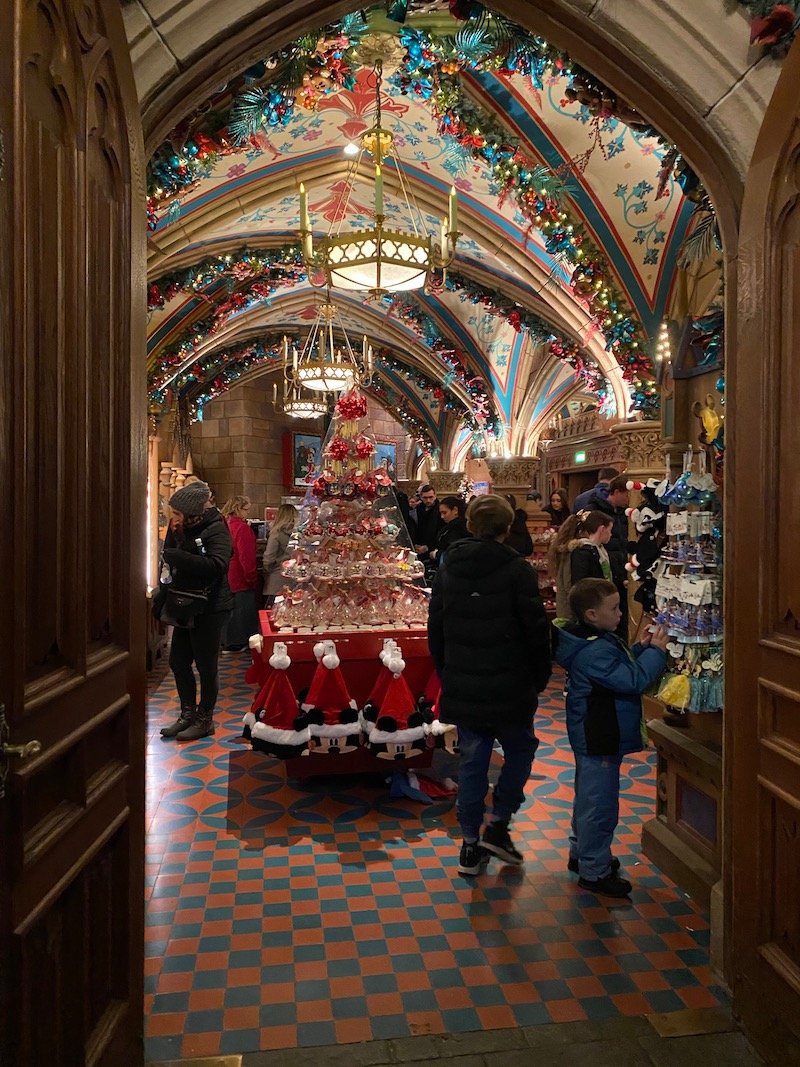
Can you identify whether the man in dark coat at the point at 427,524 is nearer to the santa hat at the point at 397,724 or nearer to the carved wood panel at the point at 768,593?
→ the santa hat at the point at 397,724

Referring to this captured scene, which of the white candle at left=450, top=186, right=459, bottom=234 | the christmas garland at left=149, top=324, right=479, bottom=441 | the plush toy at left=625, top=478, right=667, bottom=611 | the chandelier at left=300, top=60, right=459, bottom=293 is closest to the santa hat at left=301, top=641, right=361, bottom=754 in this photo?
the plush toy at left=625, top=478, right=667, bottom=611

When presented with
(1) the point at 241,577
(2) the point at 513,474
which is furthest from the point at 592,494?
(2) the point at 513,474

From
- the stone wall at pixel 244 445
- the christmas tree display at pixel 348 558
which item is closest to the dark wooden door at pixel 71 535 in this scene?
the christmas tree display at pixel 348 558

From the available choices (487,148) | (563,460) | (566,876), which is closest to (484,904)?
(566,876)

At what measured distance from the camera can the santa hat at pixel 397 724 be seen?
3590mm

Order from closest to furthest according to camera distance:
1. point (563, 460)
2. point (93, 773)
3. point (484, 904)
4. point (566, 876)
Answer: point (93, 773), point (484, 904), point (566, 876), point (563, 460)

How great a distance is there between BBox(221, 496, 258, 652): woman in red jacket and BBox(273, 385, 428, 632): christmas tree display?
7.72ft

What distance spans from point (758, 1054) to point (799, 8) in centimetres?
267

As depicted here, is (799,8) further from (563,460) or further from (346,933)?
(563,460)

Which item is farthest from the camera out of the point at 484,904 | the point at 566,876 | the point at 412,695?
the point at 412,695

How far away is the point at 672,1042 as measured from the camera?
78.9 inches

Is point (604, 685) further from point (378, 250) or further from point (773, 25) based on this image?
point (378, 250)

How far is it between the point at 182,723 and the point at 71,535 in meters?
3.62

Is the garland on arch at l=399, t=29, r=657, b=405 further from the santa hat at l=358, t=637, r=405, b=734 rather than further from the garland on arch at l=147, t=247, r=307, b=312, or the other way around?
the santa hat at l=358, t=637, r=405, b=734
